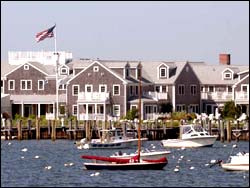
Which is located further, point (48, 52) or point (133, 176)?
point (48, 52)

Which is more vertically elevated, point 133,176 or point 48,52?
point 48,52

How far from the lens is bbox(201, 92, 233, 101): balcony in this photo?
111438 mm

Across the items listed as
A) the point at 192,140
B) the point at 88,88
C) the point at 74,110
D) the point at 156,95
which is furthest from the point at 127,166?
the point at 156,95

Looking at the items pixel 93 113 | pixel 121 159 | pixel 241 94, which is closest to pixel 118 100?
pixel 93 113

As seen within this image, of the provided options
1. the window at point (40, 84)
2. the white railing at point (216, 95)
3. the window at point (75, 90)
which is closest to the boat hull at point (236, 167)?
the window at point (75, 90)

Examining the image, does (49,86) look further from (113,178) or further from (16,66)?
(113,178)

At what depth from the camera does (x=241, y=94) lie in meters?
109

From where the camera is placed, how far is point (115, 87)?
10738 cm

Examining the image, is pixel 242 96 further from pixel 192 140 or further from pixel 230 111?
pixel 192 140

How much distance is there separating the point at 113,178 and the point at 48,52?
60817 millimetres

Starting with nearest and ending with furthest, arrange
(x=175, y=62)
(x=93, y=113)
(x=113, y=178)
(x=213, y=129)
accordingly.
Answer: (x=113, y=178) → (x=213, y=129) → (x=93, y=113) → (x=175, y=62)

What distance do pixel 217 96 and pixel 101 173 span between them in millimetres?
53413

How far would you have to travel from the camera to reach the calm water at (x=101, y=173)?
55.2m

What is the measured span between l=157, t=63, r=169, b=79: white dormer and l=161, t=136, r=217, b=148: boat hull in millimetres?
25107
